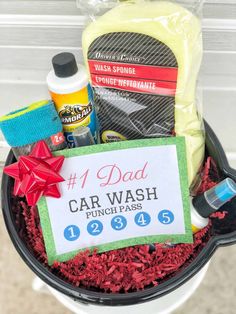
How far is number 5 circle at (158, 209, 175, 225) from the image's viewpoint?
0.62 metres

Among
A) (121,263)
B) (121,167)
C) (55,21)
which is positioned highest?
(55,21)

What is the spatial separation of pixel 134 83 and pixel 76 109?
0.27ft

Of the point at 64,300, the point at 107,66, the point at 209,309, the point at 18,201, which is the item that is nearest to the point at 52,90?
the point at 107,66

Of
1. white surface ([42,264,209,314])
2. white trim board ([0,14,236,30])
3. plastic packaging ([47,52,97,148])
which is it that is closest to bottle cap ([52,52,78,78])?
plastic packaging ([47,52,97,148])

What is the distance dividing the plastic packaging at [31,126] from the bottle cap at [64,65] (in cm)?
4

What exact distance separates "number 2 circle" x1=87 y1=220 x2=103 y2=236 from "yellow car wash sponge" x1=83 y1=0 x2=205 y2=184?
0.12 meters

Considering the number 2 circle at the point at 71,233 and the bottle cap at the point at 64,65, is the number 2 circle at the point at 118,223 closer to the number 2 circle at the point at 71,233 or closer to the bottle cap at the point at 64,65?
the number 2 circle at the point at 71,233

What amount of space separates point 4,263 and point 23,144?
0.40m

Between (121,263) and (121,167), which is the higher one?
(121,167)

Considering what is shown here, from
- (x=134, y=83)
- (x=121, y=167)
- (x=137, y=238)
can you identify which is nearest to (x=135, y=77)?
(x=134, y=83)

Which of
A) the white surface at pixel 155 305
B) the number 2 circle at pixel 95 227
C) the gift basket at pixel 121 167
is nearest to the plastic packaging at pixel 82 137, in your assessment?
the gift basket at pixel 121 167

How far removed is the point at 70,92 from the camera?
1.89 feet

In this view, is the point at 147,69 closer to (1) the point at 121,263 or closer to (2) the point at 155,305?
(1) the point at 121,263

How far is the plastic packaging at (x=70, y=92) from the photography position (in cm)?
57
